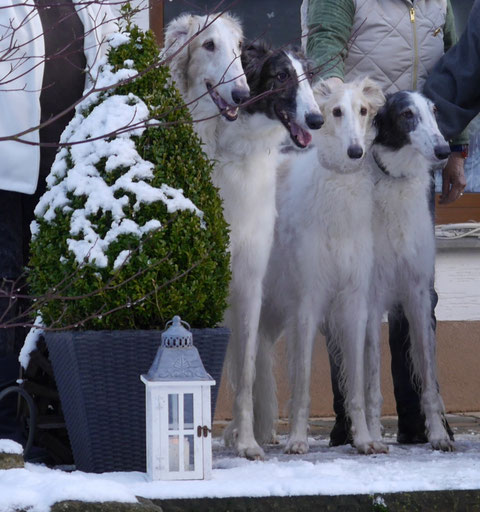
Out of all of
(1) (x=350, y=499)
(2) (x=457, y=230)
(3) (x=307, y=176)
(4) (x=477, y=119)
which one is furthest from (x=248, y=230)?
(4) (x=477, y=119)

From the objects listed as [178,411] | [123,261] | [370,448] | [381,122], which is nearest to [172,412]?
[178,411]

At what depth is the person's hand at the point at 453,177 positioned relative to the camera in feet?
16.9

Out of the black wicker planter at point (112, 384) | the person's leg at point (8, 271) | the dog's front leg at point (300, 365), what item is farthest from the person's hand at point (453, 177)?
the person's leg at point (8, 271)

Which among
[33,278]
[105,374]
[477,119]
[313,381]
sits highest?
[477,119]

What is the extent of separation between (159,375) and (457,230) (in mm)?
3915

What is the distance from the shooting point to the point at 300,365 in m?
4.61

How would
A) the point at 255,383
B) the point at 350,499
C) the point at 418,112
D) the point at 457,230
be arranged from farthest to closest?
the point at 457,230
the point at 255,383
the point at 418,112
the point at 350,499

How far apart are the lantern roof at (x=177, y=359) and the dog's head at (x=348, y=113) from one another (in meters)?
1.37

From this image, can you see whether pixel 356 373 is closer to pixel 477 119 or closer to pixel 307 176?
pixel 307 176

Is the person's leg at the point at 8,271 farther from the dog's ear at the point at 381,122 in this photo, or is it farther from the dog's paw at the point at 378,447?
the dog's ear at the point at 381,122

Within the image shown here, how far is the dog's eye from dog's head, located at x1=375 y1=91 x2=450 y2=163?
811 millimetres

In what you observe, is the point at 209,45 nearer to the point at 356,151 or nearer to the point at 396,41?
the point at 356,151

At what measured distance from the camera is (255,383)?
494 centimetres

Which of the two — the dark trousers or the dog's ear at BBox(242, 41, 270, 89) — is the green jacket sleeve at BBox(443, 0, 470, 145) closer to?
the dark trousers
